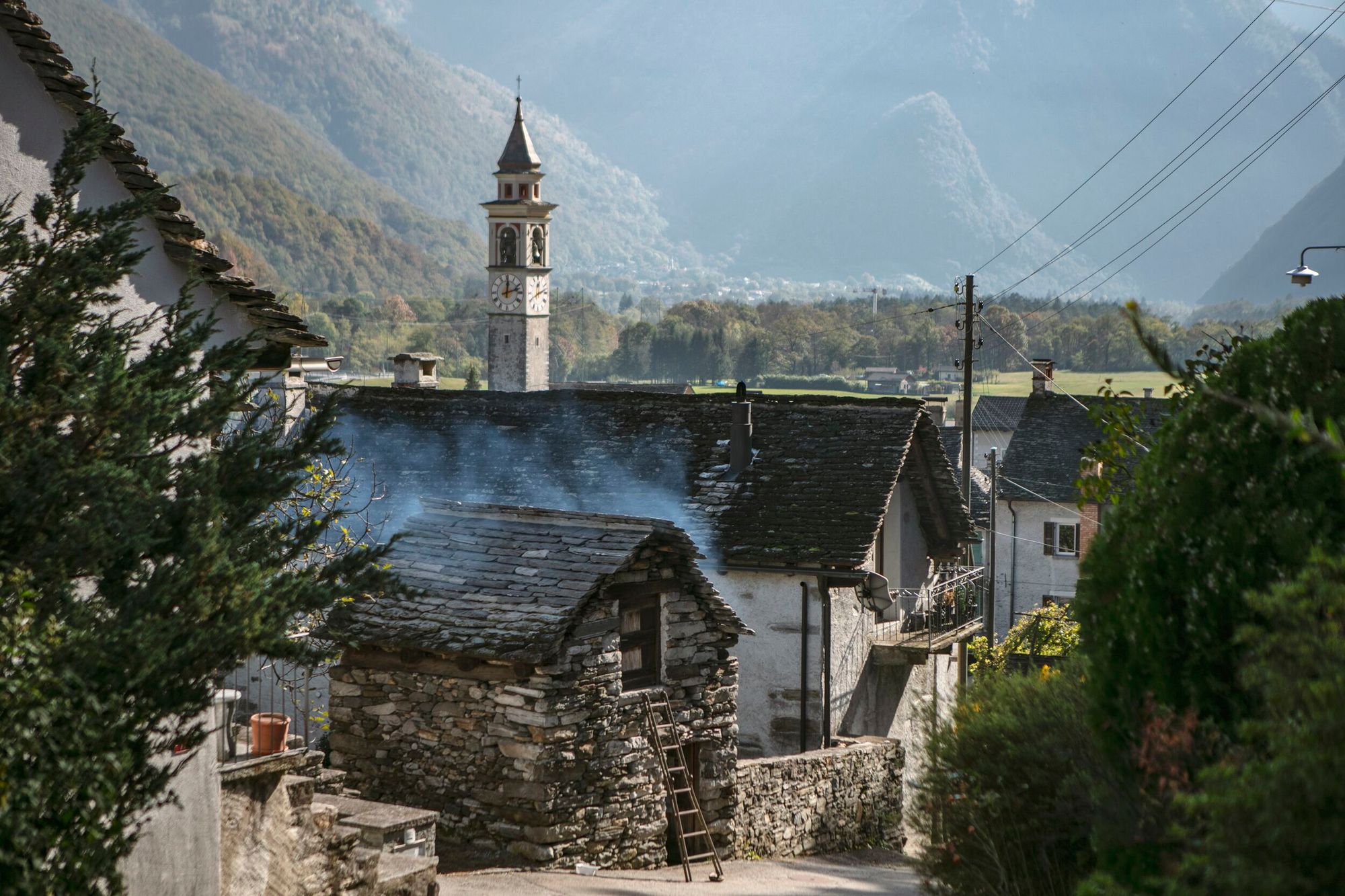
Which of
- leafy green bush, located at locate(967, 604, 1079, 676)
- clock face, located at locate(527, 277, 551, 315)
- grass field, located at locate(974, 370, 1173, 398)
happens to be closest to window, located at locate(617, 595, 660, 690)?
leafy green bush, located at locate(967, 604, 1079, 676)

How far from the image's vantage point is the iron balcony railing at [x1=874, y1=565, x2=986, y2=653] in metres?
23.1

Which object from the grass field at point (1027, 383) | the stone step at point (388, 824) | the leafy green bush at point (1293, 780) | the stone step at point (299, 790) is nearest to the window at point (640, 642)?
the stone step at point (388, 824)

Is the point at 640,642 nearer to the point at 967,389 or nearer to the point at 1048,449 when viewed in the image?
the point at 967,389

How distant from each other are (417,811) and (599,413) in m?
13.8

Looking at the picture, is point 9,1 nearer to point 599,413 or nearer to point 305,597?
point 305,597

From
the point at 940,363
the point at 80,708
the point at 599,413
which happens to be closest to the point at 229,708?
the point at 80,708

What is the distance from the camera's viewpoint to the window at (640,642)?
15.7m

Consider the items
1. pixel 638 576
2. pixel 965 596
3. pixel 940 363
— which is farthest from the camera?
pixel 940 363

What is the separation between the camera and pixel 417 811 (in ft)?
41.3

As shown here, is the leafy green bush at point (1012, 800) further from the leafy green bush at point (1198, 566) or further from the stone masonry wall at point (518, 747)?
the stone masonry wall at point (518, 747)

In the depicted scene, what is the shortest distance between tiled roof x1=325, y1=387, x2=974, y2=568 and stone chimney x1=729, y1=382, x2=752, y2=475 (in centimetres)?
15

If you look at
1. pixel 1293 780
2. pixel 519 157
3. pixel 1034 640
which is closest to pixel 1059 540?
pixel 1034 640

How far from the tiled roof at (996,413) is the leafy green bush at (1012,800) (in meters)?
52.4

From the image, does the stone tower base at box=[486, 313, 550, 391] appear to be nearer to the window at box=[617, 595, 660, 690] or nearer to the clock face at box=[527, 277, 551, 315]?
the clock face at box=[527, 277, 551, 315]
